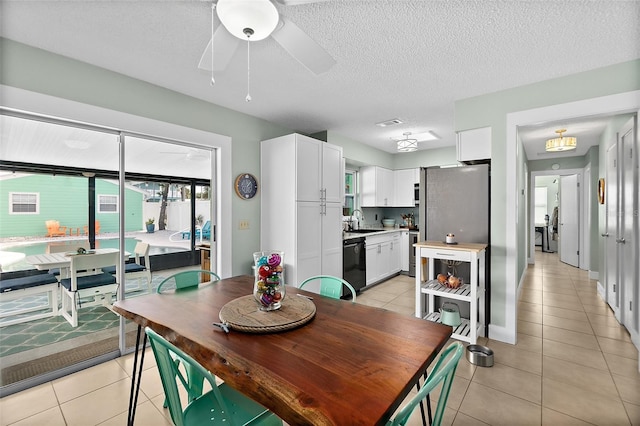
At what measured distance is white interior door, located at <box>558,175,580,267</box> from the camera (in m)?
6.46

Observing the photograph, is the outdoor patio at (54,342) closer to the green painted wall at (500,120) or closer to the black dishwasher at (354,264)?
the black dishwasher at (354,264)

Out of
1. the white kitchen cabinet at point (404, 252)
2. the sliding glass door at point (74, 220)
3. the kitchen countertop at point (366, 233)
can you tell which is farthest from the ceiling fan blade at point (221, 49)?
the white kitchen cabinet at point (404, 252)

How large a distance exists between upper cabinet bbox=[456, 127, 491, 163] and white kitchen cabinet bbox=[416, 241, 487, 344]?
3.19 ft

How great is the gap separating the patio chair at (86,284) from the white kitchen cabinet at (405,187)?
5.12 m

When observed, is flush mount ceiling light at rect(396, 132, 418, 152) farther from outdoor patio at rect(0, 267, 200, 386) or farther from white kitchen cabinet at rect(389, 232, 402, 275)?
outdoor patio at rect(0, 267, 200, 386)

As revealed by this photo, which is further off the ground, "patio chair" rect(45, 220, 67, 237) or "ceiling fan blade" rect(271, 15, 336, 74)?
"ceiling fan blade" rect(271, 15, 336, 74)

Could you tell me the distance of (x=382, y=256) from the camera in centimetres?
526

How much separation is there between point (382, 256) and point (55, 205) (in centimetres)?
449

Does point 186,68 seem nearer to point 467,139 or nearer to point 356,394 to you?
point 356,394

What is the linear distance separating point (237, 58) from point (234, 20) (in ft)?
3.28

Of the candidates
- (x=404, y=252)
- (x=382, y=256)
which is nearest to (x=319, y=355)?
(x=382, y=256)

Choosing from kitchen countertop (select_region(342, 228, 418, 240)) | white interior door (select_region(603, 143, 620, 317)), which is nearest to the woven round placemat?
kitchen countertop (select_region(342, 228, 418, 240))

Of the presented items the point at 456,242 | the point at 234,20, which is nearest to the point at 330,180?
the point at 456,242

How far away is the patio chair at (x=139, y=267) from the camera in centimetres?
287
